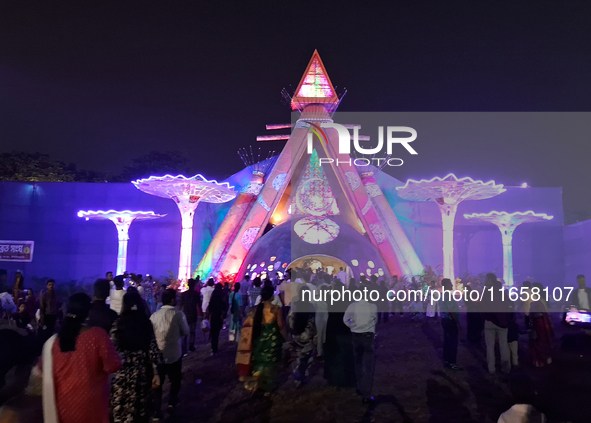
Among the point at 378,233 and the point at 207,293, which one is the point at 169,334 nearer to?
the point at 207,293

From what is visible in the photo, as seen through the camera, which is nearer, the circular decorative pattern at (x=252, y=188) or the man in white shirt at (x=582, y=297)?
the man in white shirt at (x=582, y=297)

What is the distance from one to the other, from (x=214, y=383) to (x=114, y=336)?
386cm

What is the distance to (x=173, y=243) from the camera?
87.8 ft

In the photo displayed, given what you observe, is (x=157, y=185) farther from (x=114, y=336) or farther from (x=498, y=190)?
(x=114, y=336)


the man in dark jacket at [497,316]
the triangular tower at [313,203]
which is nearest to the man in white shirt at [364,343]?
the man in dark jacket at [497,316]

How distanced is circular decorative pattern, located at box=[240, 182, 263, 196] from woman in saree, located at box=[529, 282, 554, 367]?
60.2 feet

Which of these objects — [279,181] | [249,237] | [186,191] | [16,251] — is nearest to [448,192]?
[279,181]

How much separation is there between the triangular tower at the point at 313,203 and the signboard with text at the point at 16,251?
440 inches

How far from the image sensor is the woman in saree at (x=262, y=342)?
6.48m

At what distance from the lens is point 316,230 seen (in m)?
24.6

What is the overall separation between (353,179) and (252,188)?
563cm

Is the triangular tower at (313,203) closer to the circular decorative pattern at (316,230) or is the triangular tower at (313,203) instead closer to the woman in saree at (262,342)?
the circular decorative pattern at (316,230)

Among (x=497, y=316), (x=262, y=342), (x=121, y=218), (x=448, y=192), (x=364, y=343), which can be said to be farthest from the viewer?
(x=121, y=218)

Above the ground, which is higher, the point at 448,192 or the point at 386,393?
the point at 448,192
